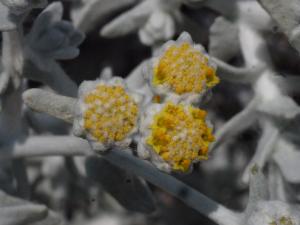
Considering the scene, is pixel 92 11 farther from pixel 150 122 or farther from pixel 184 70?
pixel 150 122

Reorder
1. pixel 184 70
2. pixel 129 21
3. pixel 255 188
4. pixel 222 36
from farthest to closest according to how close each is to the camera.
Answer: pixel 129 21
pixel 222 36
pixel 255 188
pixel 184 70

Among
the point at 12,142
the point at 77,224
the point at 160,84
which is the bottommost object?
the point at 77,224

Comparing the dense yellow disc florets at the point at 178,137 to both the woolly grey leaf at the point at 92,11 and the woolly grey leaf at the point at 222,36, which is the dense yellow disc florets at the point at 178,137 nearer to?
the woolly grey leaf at the point at 222,36

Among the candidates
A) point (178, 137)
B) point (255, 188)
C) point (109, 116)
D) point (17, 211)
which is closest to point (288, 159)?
point (255, 188)

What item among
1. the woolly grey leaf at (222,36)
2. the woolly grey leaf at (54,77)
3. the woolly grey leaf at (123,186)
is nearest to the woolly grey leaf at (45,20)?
the woolly grey leaf at (54,77)

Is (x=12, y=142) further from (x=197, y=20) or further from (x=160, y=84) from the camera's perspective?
(x=197, y=20)

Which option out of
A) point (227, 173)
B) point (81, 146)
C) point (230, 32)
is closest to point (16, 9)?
point (81, 146)

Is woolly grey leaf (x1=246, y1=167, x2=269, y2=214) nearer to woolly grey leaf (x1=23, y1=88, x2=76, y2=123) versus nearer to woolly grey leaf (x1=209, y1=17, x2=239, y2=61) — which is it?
woolly grey leaf (x1=23, y1=88, x2=76, y2=123)

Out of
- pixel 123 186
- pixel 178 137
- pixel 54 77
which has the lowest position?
pixel 123 186
